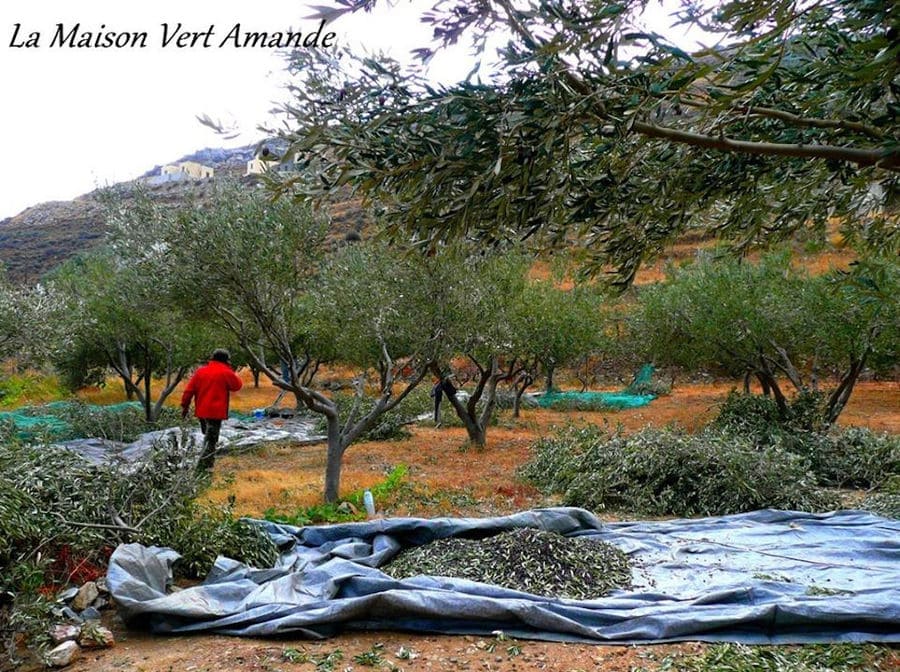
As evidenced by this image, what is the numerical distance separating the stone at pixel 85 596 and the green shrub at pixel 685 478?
6222 millimetres

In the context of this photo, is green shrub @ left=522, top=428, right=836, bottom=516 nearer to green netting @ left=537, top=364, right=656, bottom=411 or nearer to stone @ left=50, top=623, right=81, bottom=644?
stone @ left=50, top=623, right=81, bottom=644

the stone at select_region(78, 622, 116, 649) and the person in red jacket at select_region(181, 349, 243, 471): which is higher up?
the person in red jacket at select_region(181, 349, 243, 471)

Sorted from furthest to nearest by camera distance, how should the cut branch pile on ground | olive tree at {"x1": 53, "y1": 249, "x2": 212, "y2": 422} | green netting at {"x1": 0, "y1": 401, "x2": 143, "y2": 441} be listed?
olive tree at {"x1": 53, "y1": 249, "x2": 212, "y2": 422}
green netting at {"x1": 0, "y1": 401, "x2": 143, "y2": 441}
the cut branch pile on ground

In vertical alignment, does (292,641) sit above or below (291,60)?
below

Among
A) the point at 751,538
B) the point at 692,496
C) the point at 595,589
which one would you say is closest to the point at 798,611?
the point at 595,589

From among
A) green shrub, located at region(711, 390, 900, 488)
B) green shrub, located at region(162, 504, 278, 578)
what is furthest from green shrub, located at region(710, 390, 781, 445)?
green shrub, located at region(162, 504, 278, 578)

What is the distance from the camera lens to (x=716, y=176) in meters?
4.30

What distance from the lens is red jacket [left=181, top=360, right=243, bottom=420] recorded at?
34.8 feet

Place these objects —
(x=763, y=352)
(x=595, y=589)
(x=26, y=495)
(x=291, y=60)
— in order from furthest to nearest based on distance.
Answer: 1. (x=763, y=352)
2. (x=595, y=589)
3. (x=26, y=495)
4. (x=291, y=60)

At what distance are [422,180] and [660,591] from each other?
13.1 ft

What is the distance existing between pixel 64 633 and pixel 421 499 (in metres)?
5.93

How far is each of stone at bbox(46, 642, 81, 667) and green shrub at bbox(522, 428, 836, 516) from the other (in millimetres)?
6558

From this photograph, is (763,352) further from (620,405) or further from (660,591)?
(660,591)

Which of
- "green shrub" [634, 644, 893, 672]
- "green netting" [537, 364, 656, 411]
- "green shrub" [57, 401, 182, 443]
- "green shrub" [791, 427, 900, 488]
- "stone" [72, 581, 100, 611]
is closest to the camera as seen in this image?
"green shrub" [634, 644, 893, 672]
